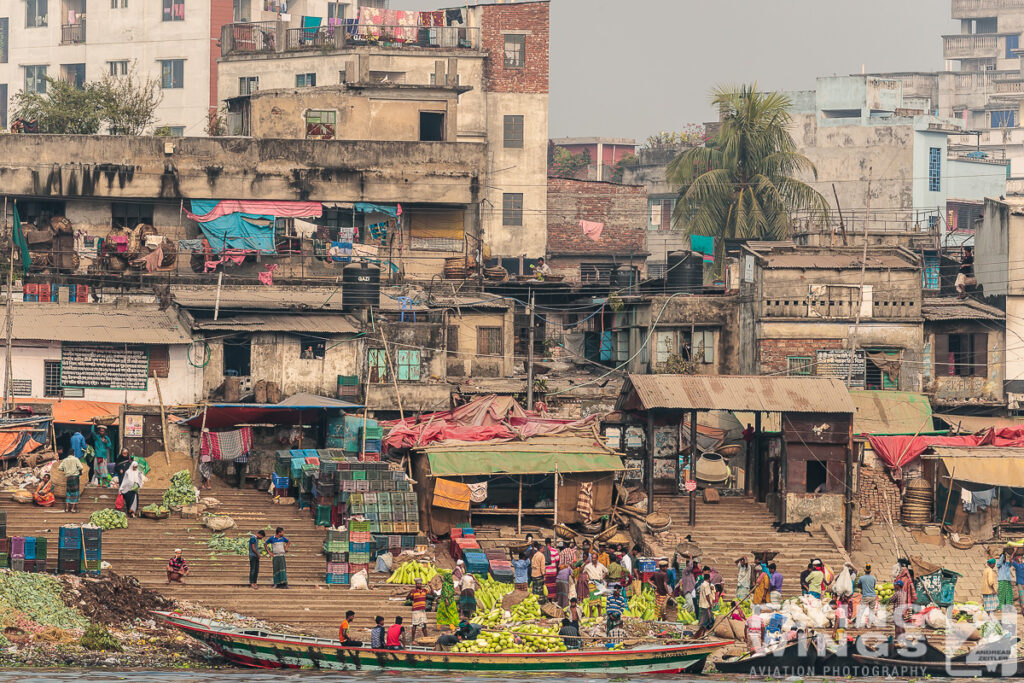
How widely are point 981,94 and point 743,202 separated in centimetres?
7009

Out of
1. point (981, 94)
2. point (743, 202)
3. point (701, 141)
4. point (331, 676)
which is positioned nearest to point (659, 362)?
point (743, 202)

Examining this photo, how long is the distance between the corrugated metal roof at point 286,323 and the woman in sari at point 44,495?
923cm

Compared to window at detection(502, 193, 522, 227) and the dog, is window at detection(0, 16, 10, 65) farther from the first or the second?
the dog

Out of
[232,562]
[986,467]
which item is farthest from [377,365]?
[986,467]

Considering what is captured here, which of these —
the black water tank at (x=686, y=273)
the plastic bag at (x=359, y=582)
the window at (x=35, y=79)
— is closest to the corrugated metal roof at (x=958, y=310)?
the black water tank at (x=686, y=273)

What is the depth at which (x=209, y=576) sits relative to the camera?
107 feet

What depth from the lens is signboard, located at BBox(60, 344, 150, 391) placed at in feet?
142

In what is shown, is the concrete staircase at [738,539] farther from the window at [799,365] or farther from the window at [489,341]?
the window at [489,341]

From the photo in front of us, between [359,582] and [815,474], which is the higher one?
[815,474]

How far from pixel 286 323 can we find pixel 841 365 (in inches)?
611

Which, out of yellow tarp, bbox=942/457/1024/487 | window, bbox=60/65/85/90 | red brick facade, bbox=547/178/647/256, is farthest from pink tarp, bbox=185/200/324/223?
window, bbox=60/65/85/90

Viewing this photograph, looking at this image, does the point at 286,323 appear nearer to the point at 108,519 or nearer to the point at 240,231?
the point at 240,231

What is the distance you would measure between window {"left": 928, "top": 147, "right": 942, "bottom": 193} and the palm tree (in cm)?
1077

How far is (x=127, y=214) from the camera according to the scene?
169 ft
